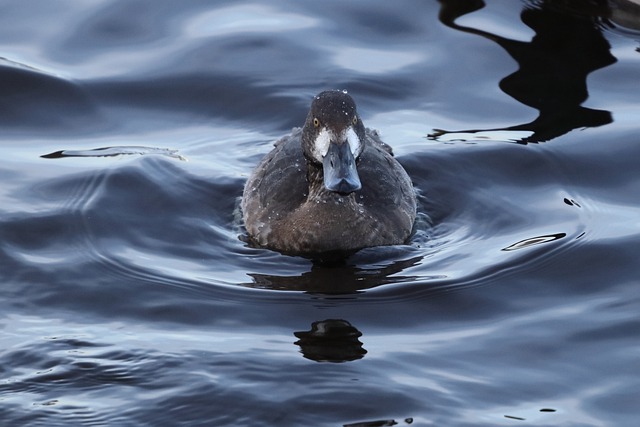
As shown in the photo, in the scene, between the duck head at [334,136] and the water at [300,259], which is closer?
the water at [300,259]

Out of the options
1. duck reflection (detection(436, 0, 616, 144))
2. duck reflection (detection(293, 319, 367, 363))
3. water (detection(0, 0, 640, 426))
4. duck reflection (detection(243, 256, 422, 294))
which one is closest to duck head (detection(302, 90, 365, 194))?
duck reflection (detection(243, 256, 422, 294))

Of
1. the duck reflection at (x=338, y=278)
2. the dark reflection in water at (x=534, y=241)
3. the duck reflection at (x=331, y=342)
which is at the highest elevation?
the dark reflection in water at (x=534, y=241)

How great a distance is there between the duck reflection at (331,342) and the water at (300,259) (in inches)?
0.7

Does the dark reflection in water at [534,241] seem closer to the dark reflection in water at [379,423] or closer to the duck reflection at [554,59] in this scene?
the duck reflection at [554,59]

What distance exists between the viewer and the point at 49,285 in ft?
29.1

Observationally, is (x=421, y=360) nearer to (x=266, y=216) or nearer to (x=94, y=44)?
(x=266, y=216)

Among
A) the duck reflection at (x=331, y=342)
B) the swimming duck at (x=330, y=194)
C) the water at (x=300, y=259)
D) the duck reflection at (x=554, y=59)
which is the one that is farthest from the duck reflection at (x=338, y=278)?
the duck reflection at (x=554, y=59)

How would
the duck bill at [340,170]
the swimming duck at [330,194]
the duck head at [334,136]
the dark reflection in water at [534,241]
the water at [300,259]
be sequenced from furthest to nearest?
the dark reflection in water at [534,241], the swimming duck at [330,194], the duck head at [334,136], the duck bill at [340,170], the water at [300,259]

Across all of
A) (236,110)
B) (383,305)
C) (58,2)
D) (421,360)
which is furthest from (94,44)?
(421,360)

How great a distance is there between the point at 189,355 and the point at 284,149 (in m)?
3.15

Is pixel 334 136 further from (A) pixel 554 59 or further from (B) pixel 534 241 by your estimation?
(A) pixel 554 59

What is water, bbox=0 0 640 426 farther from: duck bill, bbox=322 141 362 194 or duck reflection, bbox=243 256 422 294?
duck bill, bbox=322 141 362 194

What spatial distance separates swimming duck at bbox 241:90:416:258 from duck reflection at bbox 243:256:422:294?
282mm

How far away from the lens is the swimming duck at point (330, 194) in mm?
9469
